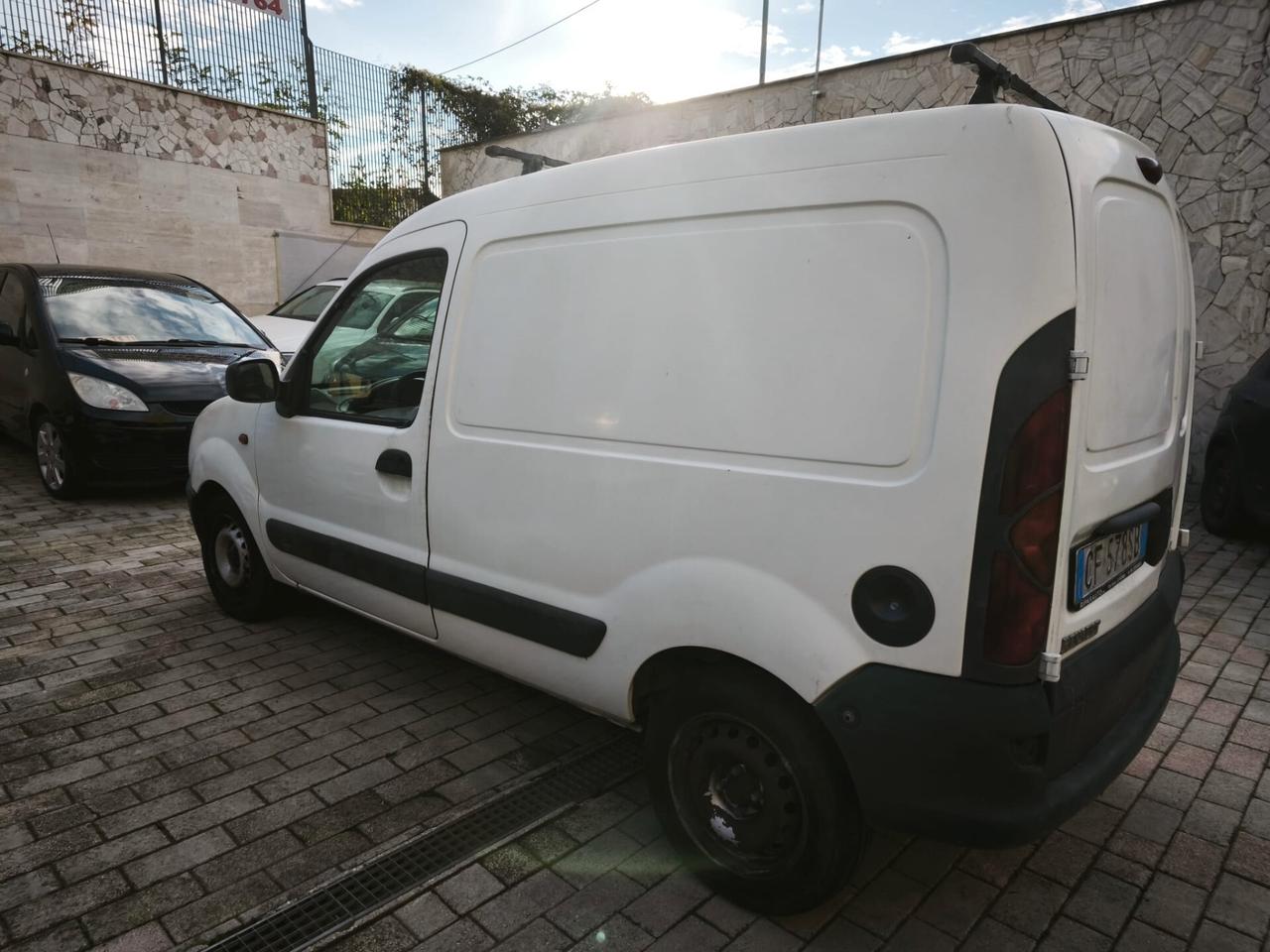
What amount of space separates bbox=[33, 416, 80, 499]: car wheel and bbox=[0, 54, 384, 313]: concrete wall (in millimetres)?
6502

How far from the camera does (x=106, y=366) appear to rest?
21.6 ft

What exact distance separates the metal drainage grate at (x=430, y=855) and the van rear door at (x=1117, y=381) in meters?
1.69

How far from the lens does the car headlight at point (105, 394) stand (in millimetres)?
6422

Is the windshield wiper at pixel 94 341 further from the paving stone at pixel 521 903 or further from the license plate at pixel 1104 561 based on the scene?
the license plate at pixel 1104 561

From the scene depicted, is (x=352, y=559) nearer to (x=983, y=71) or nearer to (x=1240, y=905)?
(x=983, y=71)

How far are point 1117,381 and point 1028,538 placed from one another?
53 cm

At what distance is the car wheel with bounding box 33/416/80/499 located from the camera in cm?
656

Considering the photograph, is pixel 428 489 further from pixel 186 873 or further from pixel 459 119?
pixel 459 119

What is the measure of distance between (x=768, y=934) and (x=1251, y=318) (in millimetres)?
7129

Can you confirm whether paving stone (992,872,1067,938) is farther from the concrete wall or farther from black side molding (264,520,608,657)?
the concrete wall

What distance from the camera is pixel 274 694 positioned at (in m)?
3.62

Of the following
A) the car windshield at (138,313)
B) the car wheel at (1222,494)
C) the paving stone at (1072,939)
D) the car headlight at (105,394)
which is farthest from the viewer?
the car windshield at (138,313)

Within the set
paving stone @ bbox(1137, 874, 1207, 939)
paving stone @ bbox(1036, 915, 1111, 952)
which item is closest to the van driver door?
paving stone @ bbox(1036, 915, 1111, 952)

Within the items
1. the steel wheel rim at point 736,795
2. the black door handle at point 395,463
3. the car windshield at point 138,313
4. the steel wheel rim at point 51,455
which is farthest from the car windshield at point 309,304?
the steel wheel rim at point 736,795
